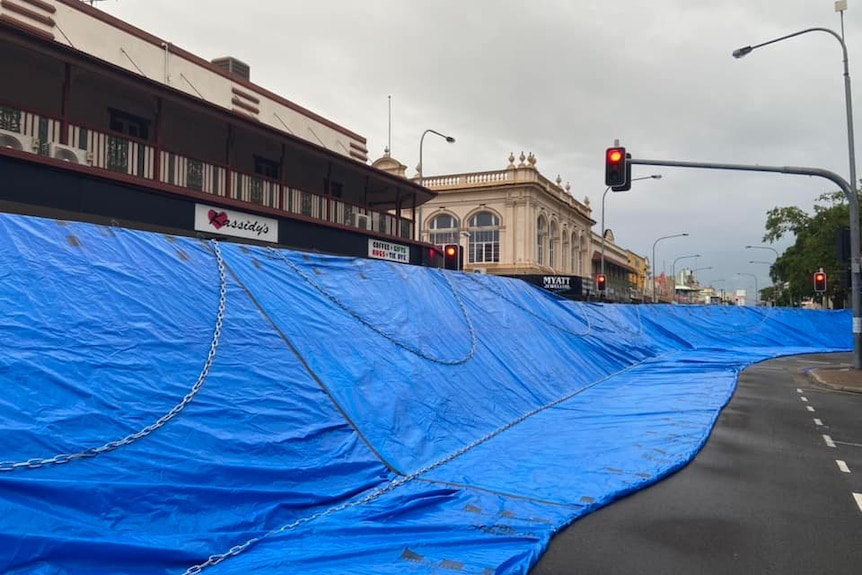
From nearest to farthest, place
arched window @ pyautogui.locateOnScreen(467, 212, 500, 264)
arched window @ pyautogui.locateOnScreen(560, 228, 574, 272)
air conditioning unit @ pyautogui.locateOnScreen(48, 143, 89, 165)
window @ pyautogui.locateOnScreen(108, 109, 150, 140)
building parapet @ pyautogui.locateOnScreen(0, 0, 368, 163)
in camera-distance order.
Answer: air conditioning unit @ pyautogui.locateOnScreen(48, 143, 89, 165), building parapet @ pyautogui.locateOnScreen(0, 0, 368, 163), window @ pyautogui.locateOnScreen(108, 109, 150, 140), arched window @ pyautogui.locateOnScreen(467, 212, 500, 264), arched window @ pyautogui.locateOnScreen(560, 228, 574, 272)

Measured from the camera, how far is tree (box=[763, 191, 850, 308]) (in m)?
44.1

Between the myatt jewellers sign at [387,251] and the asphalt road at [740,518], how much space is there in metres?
14.1

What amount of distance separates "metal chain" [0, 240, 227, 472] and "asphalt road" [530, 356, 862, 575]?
2941 millimetres

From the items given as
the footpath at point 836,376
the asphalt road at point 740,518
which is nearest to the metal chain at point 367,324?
the asphalt road at point 740,518

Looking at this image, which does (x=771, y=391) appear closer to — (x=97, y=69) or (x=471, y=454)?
(x=471, y=454)

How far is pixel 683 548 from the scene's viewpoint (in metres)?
4.71

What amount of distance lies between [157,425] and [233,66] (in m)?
21.1

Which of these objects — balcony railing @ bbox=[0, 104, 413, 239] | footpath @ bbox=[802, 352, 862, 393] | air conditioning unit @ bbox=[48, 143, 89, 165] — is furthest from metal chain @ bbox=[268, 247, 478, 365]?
footpath @ bbox=[802, 352, 862, 393]

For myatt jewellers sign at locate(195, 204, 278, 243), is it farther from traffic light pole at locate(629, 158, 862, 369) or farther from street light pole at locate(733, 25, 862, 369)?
street light pole at locate(733, 25, 862, 369)

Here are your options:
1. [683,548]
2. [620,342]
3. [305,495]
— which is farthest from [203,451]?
[620,342]

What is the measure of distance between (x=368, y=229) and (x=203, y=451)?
55.9ft

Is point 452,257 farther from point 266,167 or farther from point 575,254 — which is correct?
point 575,254

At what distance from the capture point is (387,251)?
22203 mm

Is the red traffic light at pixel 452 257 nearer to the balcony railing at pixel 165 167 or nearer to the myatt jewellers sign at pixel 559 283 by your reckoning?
the balcony railing at pixel 165 167
